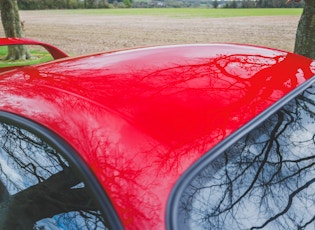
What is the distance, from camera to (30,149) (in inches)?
47.8

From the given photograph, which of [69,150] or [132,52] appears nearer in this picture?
[69,150]

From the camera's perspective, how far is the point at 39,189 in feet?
3.80

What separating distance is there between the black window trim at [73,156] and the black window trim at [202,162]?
12cm

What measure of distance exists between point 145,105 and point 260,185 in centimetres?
41

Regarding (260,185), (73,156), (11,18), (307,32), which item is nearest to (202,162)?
(260,185)

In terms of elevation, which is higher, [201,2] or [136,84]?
[201,2]

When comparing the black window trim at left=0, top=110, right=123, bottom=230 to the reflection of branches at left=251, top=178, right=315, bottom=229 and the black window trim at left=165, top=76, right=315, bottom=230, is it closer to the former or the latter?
the black window trim at left=165, top=76, right=315, bottom=230

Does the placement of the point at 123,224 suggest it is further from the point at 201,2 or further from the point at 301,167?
the point at 201,2

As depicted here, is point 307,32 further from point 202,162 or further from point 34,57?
point 34,57

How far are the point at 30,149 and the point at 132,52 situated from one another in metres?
0.72

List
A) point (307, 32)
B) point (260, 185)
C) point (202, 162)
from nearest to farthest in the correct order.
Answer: point (202, 162) → point (260, 185) → point (307, 32)

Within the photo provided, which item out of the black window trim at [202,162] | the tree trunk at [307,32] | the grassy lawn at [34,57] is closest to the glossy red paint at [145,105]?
the black window trim at [202,162]

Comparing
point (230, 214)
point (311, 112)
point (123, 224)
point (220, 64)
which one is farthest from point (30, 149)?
point (311, 112)

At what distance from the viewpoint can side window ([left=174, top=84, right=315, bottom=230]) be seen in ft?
3.27
